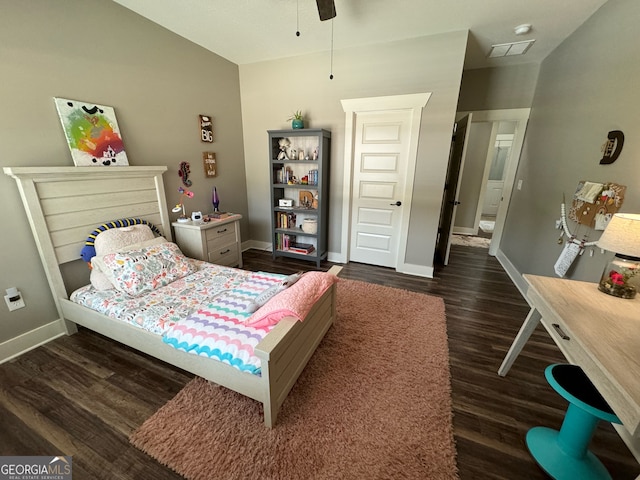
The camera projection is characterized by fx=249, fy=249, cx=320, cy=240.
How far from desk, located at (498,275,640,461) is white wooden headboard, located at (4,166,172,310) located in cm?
321

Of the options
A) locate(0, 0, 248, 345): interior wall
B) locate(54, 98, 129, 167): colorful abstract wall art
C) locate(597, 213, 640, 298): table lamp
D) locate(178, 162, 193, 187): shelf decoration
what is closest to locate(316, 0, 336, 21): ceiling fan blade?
locate(0, 0, 248, 345): interior wall

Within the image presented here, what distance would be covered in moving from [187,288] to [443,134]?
3052mm

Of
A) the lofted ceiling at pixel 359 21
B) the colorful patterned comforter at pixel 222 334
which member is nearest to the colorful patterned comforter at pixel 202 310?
the colorful patterned comforter at pixel 222 334

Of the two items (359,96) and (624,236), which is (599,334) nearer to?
(624,236)

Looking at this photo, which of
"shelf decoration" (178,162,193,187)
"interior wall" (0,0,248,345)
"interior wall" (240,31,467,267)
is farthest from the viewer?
"shelf decoration" (178,162,193,187)

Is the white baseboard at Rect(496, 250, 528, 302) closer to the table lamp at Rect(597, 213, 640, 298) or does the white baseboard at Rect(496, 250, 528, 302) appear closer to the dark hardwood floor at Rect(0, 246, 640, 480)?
the dark hardwood floor at Rect(0, 246, 640, 480)

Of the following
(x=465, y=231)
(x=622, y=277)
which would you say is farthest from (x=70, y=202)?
(x=465, y=231)

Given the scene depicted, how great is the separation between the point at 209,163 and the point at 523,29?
3738 mm

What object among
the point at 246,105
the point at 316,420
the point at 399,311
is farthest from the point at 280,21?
the point at 316,420

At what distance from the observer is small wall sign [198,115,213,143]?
315 centimetres

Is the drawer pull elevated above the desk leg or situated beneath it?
elevated above

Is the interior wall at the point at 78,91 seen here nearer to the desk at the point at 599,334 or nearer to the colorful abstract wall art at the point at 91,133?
the colorful abstract wall art at the point at 91,133

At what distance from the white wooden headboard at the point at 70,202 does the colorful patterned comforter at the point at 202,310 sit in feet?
1.20

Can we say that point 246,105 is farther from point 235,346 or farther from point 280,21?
point 235,346
